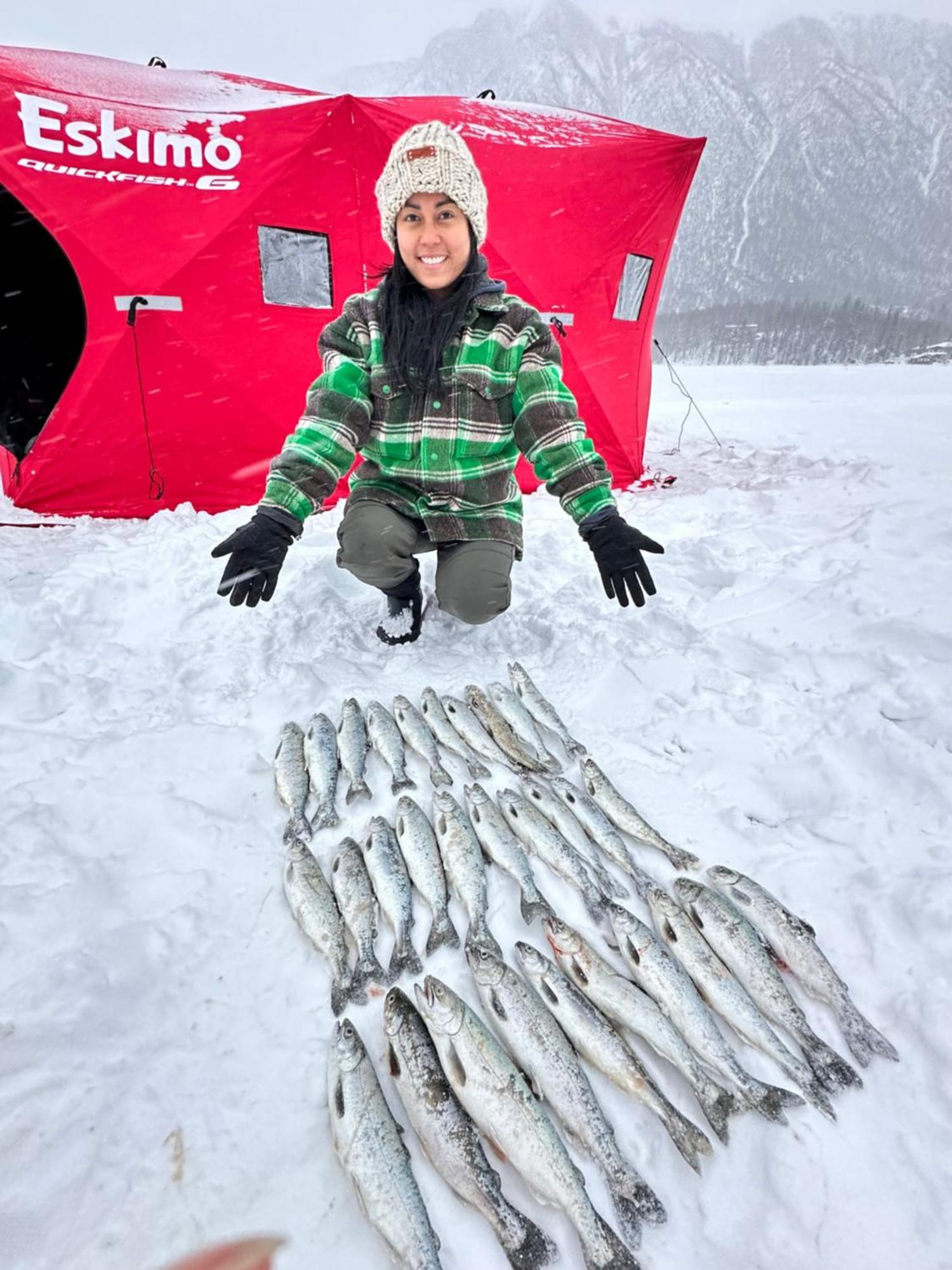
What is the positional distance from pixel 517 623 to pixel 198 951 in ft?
7.81

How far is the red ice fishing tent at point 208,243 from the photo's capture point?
4.48 meters

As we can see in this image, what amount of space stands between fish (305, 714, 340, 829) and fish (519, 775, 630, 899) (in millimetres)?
806

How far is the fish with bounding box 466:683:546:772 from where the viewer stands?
276 centimetres

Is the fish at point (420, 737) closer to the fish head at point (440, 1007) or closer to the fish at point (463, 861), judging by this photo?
the fish at point (463, 861)

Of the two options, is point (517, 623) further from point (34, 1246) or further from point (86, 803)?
point (34, 1246)

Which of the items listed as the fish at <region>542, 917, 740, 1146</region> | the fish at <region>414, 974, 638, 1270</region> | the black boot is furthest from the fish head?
the black boot

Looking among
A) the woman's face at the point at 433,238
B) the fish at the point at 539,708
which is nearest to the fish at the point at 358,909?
the fish at the point at 539,708

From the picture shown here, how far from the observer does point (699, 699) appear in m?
3.10

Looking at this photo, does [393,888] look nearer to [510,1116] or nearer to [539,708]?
[510,1116]

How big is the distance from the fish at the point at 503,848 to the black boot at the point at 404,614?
1.30 meters

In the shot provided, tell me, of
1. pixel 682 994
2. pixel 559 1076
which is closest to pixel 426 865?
pixel 559 1076

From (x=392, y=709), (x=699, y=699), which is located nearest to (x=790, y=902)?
(x=699, y=699)

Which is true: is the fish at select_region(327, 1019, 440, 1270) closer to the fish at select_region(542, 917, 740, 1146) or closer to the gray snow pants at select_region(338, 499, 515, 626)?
the fish at select_region(542, 917, 740, 1146)

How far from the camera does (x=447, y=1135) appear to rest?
146 centimetres
